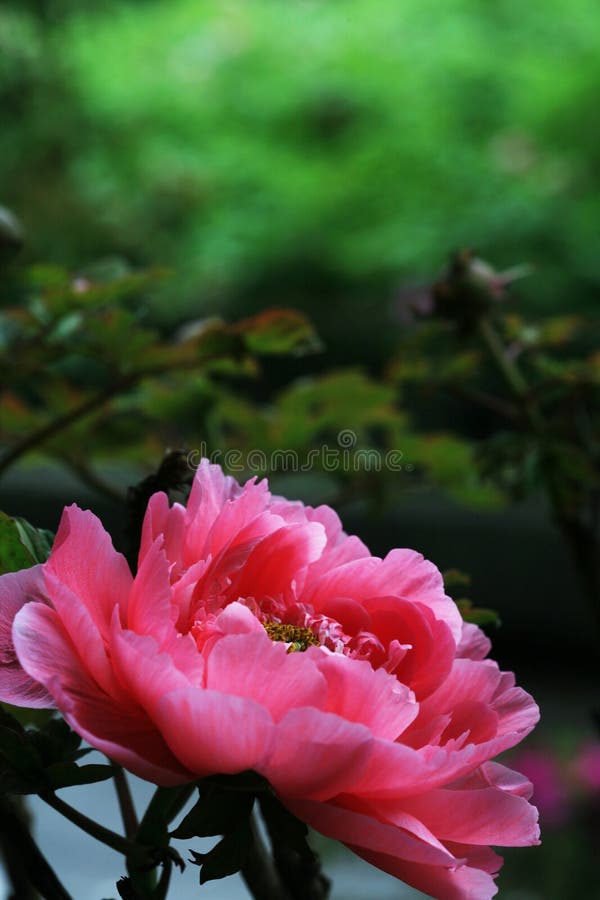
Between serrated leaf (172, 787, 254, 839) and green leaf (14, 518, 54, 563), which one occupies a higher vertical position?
green leaf (14, 518, 54, 563)

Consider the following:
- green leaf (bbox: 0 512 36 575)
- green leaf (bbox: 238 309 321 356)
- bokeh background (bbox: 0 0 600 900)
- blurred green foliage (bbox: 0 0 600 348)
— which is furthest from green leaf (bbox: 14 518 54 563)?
blurred green foliage (bbox: 0 0 600 348)

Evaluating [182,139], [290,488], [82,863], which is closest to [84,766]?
[82,863]

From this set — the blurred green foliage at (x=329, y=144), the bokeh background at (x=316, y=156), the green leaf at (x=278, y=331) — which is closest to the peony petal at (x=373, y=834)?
the green leaf at (x=278, y=331)

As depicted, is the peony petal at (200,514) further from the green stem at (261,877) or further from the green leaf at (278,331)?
the green leaf at (278,331)

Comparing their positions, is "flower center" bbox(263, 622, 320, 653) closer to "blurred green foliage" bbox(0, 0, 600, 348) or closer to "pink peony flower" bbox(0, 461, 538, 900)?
"pink peony flower" bbox(0, 461, 538, 900)

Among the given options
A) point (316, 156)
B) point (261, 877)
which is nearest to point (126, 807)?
point (261, 877)

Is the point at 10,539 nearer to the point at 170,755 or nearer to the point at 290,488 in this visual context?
the point at 170,755
